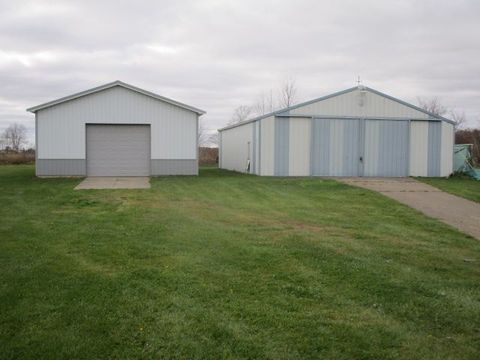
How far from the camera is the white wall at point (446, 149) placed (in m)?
24.5

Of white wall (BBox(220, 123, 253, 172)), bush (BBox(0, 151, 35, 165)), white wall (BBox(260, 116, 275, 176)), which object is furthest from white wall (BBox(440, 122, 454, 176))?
bush (BBox(0, 151, 35, 165))

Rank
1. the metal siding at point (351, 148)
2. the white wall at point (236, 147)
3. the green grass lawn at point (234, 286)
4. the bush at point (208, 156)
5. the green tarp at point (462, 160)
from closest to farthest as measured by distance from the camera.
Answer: the green grass lawn at point (234, 286)
the metal siding at point (351, 148)
the green tarp at point (462, 160)
the white wall at point (236, 147)
the bush at point (208, 156)

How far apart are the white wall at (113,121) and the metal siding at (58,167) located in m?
0.19

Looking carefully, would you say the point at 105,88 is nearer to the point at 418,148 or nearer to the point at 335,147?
the point at 335,147

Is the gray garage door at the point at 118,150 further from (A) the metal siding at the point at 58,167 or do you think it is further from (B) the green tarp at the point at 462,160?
(B) the green tarp at the point at 462,160

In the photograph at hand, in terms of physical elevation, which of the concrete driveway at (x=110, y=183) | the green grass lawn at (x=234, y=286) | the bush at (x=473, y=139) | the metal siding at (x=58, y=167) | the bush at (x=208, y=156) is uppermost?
the bush at (x=473, y=139)

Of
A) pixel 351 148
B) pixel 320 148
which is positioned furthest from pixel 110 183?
pixel 351 148

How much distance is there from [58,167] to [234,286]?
18.8m

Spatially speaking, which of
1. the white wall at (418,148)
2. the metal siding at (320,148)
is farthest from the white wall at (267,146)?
the white wall at (418,148)

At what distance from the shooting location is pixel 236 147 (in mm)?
29062

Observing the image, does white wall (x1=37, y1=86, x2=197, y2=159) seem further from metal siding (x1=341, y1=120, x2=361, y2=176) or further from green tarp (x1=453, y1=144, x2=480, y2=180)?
green tarp (x1=453, y1=144, x2=480, y2=180)

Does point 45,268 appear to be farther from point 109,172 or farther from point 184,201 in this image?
point 109,172

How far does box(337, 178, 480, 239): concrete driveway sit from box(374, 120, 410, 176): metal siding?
8.57 ft

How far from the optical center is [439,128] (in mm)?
24438
